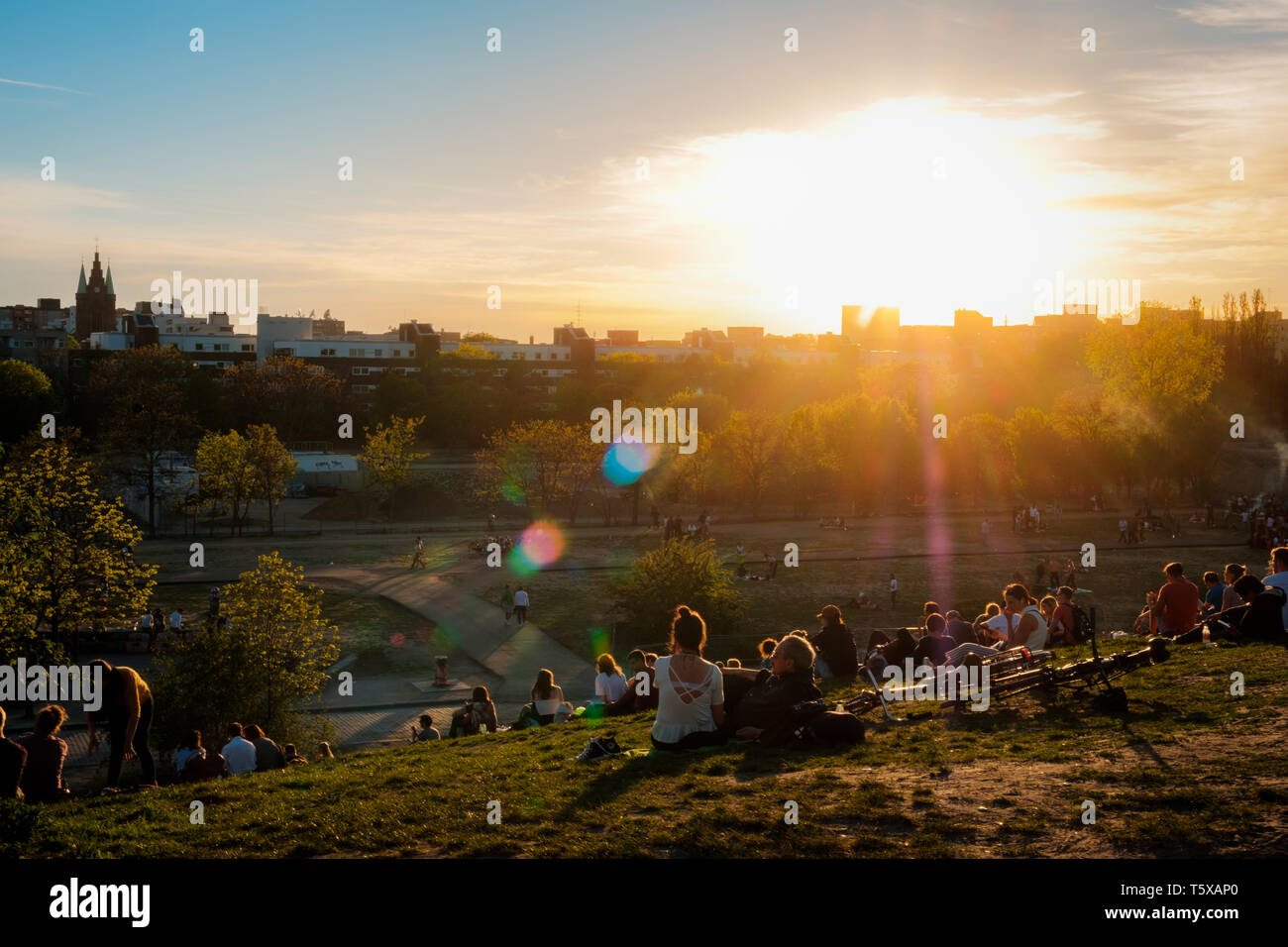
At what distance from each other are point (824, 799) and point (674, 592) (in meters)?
22.8

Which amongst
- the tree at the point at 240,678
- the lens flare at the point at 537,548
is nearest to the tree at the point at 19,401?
the lens flare at the point at 537,548

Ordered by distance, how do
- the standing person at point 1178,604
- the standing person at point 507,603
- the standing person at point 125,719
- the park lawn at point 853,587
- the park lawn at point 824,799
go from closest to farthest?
the park lawn at point 824,799 → the standing person at point 125,719 → the standing person at point 1178,604 → the park lawn at point 853,587 → the standing person at point 507,603

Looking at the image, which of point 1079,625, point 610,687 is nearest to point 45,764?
point 610,687

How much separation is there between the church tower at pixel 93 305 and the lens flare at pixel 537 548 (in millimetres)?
128144

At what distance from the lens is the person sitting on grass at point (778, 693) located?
10203mm

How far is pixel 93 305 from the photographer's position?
157m

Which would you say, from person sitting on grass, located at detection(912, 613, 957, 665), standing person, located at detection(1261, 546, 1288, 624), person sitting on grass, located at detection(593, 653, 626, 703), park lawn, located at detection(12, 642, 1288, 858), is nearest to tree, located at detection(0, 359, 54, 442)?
person sitting on grass, located at detection(593, 653, 626, 703)

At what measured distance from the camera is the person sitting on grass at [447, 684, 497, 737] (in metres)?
15.8

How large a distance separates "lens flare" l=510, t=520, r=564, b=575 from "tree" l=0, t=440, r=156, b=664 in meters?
17.7

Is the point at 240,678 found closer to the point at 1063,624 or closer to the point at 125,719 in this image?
the point at 125,719

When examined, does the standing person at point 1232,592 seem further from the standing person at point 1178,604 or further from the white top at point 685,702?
the white top at point 685,702

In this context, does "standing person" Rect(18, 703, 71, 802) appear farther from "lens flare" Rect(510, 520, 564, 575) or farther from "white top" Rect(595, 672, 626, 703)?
"lens flare" Rect(510, 520, 564, 575)
